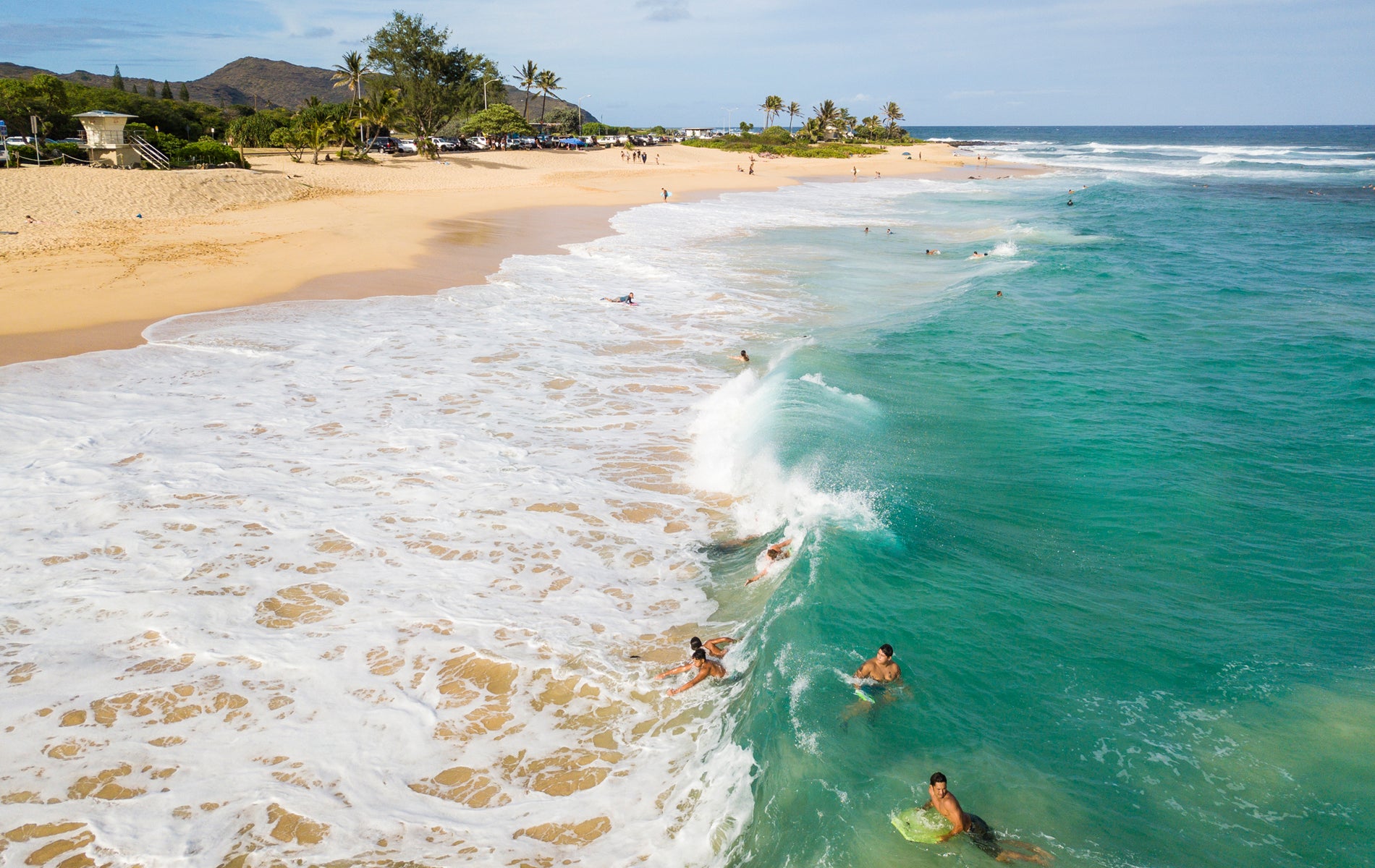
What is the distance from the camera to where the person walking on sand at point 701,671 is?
795 cm

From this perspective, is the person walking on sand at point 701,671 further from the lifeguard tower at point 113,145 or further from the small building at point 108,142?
the small building at point 108,142

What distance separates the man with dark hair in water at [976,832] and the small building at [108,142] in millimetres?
47147

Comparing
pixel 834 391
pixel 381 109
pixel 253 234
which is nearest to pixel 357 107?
pixel 381 109

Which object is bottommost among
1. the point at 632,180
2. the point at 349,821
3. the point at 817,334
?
the point at 349,821

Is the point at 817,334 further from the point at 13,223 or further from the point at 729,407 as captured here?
the point at 13,223

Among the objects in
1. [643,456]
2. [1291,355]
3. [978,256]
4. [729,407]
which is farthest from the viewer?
[978,256]

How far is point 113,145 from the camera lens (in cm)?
3834

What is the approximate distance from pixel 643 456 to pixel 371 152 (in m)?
56.9

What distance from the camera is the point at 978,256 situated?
3253cm

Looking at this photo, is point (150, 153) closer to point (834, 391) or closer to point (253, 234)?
point (253, 234)

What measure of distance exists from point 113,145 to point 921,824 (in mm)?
48126

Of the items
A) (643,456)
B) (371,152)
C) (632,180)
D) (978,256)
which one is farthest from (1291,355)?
(371,152)

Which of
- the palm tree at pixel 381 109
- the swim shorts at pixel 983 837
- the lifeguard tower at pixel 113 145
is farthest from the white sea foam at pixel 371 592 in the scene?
the palm tree at pixel 381 109

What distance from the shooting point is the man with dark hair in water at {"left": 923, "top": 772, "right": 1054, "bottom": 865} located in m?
6.01
